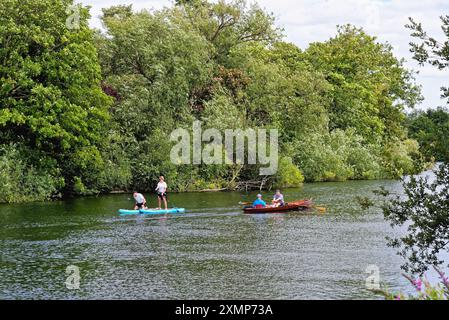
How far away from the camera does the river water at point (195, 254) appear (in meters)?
17.5

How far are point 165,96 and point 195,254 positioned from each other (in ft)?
92.8

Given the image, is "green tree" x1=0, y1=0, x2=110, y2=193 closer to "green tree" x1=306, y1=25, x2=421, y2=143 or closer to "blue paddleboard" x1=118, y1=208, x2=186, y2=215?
"blue paddleboard" x1=118, y1=208, x2=186, y2=215

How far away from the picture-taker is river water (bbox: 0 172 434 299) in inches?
690

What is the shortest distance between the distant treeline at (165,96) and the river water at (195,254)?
212 inches

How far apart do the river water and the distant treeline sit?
540cm

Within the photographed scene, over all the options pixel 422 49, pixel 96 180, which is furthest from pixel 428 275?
pixel 96 180

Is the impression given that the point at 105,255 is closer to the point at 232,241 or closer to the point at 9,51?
the point at 232,241

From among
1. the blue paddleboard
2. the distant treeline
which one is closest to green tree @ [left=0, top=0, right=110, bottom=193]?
the distant treeline

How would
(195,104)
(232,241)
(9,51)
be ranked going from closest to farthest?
(232,241) < (9,51) < (195,104)

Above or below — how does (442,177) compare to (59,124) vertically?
below

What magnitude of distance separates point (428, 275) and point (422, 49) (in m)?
7.59

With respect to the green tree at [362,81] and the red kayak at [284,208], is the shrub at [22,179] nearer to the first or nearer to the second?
the red kayak at [284,208]

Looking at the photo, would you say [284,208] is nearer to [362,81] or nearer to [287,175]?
[287,175]

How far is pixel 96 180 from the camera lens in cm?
4566
